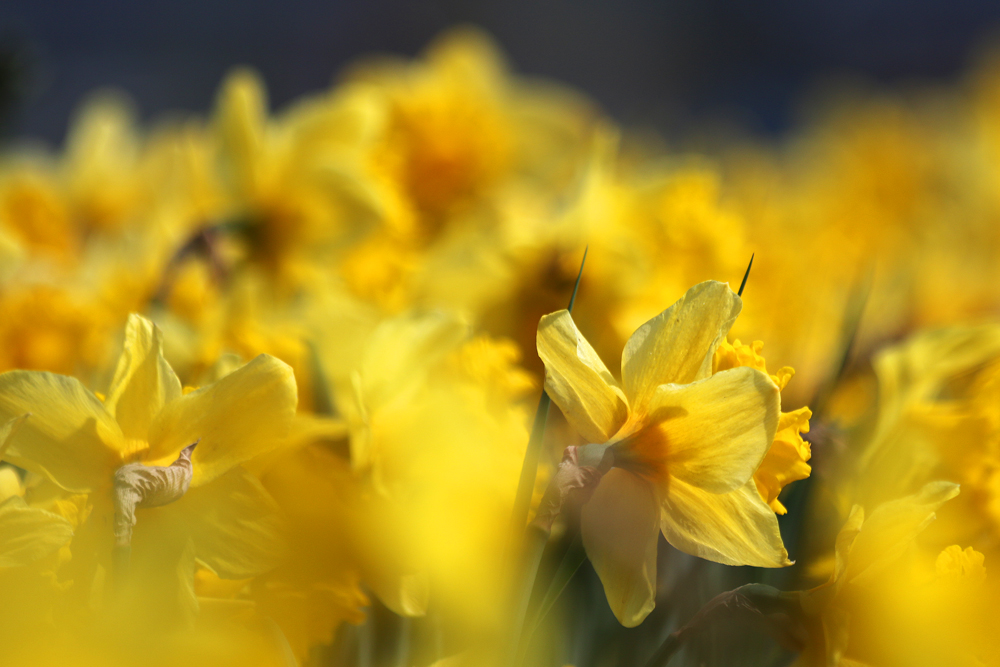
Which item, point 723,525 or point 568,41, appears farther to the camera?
point 568,41

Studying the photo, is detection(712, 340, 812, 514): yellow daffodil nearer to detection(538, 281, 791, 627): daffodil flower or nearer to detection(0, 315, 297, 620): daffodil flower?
detection(538, 281, 791, 627): daffodil flower

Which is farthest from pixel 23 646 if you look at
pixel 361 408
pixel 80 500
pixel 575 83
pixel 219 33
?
pixel 219 33

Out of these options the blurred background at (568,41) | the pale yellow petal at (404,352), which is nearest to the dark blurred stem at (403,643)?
the pale yellow petal at (404,352)

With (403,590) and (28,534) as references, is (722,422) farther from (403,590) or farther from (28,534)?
(28,534)

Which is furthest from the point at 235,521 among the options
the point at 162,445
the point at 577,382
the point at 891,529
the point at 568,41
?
the point at 568,41

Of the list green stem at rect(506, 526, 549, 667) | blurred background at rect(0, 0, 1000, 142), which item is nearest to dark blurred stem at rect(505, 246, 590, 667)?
green stem at rect(506, 526, 549, 667)

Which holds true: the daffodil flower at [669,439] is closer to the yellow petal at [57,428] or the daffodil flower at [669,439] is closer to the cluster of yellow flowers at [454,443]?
the cluster of yellow flowers at [454,443]
